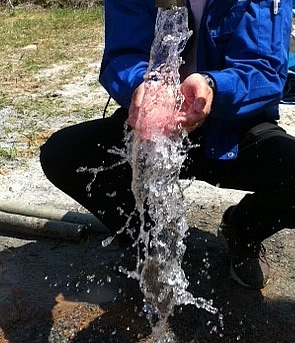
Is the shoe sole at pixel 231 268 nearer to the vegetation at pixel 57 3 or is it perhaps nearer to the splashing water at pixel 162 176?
the splashing water at pixel 162 176

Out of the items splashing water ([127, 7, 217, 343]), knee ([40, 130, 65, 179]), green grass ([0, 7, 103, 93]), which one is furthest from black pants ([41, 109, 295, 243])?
green grass ([0, 7, 103, 93])

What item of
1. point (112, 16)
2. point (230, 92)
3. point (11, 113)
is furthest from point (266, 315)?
point (11, 113)

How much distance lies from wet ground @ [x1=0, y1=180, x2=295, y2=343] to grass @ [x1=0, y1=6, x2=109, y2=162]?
107 centimetres

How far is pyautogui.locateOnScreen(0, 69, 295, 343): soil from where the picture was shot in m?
2.23

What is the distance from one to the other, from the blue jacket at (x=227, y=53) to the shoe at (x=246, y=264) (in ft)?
1.19

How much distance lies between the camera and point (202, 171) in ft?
7.48

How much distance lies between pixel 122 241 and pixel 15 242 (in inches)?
18.9

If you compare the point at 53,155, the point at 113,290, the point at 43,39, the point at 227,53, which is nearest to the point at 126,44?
the point at 227,53

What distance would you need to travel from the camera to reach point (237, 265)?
244cm

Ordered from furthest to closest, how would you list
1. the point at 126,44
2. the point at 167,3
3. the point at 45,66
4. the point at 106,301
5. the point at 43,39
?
1. the point at 43,39
2. the point at 45,66
3. the point at 106,301
4. the point at 126,44
5. the point at 167,3

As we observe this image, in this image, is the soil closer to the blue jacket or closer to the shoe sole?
the shoe sole

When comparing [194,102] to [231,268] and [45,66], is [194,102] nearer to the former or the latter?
[231,268]

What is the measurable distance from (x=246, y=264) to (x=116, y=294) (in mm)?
430

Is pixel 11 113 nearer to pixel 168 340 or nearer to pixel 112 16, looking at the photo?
pixel 112 16
